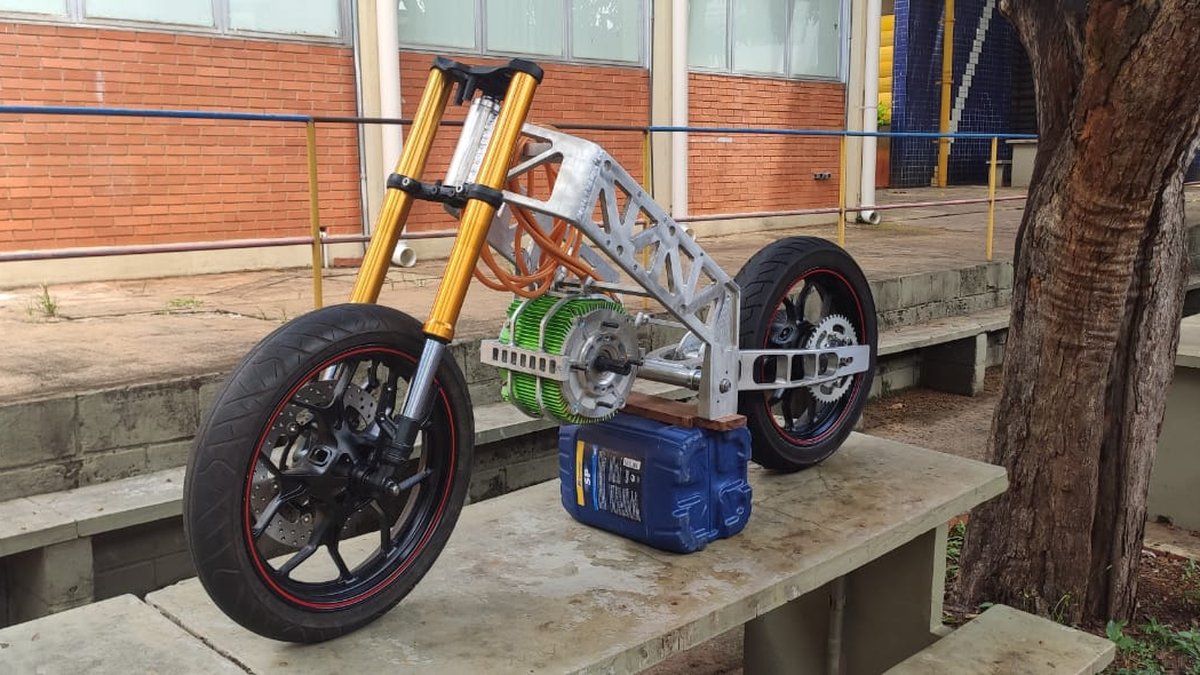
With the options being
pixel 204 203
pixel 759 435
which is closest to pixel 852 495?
pixel 759 435

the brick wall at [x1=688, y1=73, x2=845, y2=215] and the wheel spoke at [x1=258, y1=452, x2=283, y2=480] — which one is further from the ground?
the brick wall at [x1=688, y1=73, x2=845, y2=215]

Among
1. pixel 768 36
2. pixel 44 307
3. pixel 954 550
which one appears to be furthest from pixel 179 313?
pixel 768 36

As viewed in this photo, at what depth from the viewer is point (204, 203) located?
6.95m

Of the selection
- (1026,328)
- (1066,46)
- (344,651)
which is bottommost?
(344,651)

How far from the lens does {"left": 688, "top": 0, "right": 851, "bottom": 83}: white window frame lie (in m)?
9.95

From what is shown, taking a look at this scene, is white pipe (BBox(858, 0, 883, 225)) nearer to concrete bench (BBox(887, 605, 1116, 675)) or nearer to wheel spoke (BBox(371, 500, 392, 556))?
concrete bench (BBox(887, 605, 1116, 675))

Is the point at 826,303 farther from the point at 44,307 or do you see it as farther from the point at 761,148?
the point at 761,148

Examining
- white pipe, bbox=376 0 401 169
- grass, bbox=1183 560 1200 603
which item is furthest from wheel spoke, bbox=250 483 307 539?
white pipe, bbox=376 0 401 169

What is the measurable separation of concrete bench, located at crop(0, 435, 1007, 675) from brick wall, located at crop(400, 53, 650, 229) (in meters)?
5.24

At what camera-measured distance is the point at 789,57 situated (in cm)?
1058

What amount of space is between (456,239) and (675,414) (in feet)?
2.56

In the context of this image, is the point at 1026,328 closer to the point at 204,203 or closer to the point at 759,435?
the point at 759,435

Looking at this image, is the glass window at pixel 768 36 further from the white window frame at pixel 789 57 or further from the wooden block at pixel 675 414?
the wooden block at pixel 675 414

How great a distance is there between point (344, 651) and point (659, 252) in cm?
109
